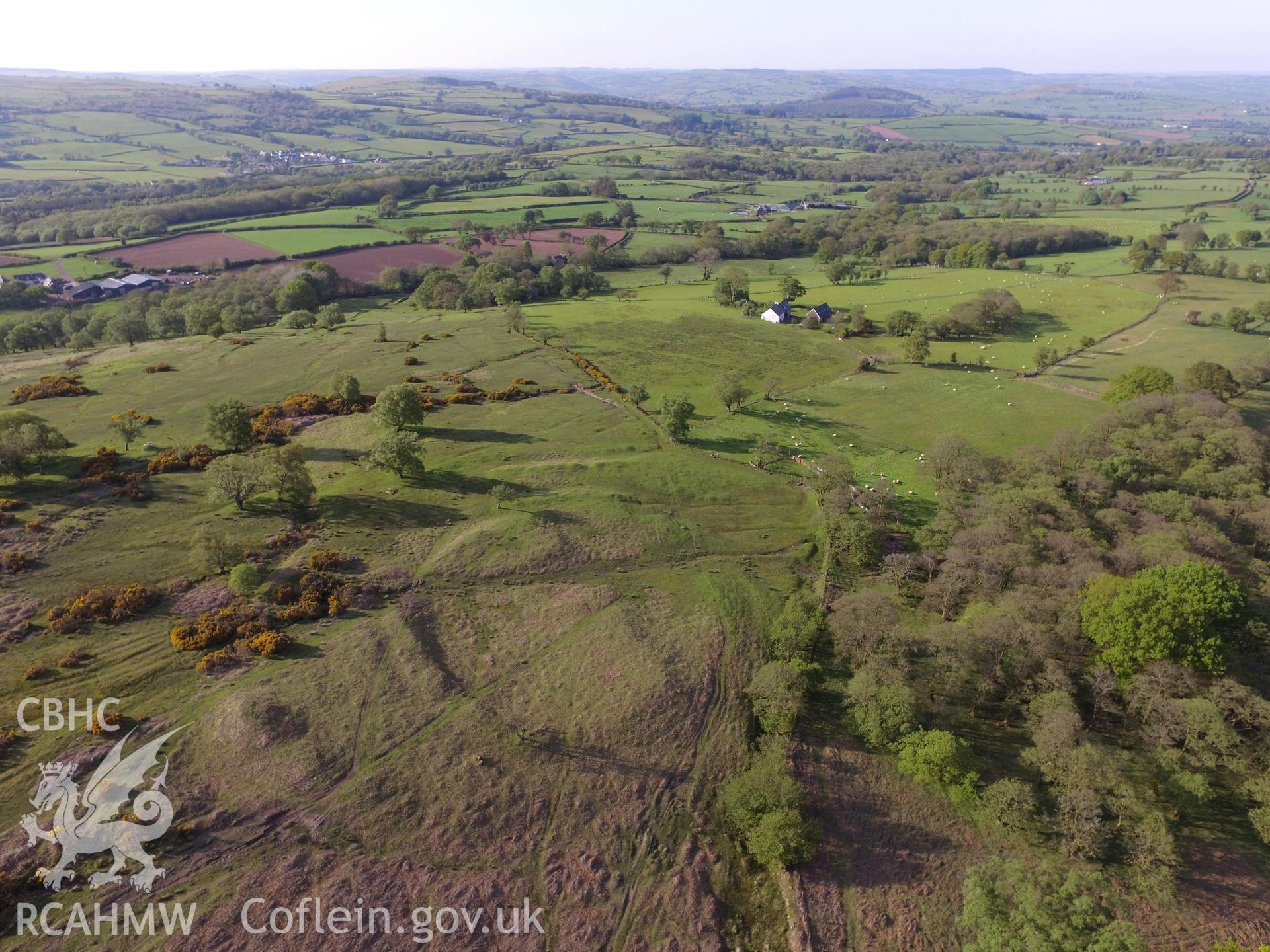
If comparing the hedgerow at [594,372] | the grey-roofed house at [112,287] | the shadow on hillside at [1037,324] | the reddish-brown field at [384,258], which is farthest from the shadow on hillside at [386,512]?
the grey-roofed house at [112,287]

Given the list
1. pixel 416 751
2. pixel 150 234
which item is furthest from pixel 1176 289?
pixel 150 234

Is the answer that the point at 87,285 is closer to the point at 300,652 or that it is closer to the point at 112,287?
the point at 112,287

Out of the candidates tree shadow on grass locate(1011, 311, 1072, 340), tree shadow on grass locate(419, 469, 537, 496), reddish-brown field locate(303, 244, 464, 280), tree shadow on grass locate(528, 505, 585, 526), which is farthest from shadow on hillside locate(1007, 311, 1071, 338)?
reddish-brown field locate(303, 244, 464, 280)

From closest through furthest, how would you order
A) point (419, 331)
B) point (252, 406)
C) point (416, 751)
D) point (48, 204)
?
point (416, 751) → point (252, 406) → point (419, 331) → point (48, 204)

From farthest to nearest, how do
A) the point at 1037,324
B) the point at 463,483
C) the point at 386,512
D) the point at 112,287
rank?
the point at 112,287
the point at 1037,324
the point at 463,483
the point at 386,512

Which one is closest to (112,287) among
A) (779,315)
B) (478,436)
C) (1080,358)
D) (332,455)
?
(332,455)

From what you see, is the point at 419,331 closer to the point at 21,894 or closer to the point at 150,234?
the point at 21,894
